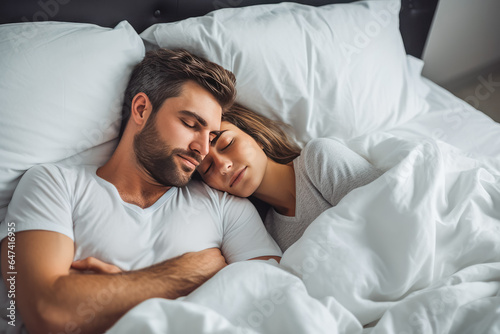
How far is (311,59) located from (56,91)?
0.77 metres

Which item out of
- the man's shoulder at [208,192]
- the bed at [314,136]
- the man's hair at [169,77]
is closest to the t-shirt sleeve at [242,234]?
the man's shoulder at [208,192]

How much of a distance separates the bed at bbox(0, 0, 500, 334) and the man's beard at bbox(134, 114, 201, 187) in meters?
0.11

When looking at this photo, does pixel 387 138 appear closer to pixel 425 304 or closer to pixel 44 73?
pixel 425 304

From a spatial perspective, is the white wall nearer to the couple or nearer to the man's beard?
the couple

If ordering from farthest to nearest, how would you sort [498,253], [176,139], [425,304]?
1. [176,139]
2. [498,253]
3. [425,304]

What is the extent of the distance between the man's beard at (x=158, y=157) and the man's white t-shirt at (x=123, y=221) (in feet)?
0.20

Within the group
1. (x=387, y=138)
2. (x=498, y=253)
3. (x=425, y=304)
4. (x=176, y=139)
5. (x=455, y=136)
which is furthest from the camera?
(x=455, y=136)

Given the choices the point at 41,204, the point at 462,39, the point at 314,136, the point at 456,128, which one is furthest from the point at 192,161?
the point at 462,39

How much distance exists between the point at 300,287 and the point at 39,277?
52 centimetres

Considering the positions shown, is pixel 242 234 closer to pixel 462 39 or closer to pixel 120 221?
pixel 120 221

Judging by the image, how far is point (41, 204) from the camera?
3.05 feet

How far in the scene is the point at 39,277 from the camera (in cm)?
84

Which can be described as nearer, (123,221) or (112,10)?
(123,221)

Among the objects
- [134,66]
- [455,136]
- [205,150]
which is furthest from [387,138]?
[134,66]
